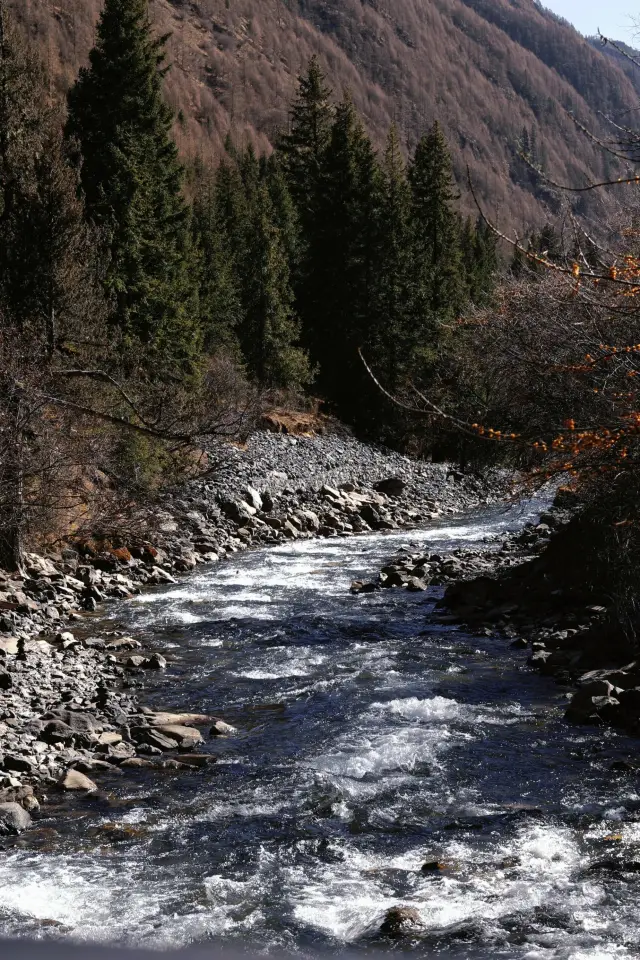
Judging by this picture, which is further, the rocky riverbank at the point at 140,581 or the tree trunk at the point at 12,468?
the tree trunk at the point at 12,468

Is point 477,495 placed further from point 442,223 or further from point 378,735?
point 378,735

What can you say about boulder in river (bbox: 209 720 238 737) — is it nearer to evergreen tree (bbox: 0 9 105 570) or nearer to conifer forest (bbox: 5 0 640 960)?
conifer forest (bbox: 5 0 640 960)

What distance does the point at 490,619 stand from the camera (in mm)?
13539

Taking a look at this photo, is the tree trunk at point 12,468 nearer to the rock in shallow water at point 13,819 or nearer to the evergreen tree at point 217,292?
the rock in shallow water at point 13,819

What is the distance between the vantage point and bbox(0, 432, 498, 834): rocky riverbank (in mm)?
8320

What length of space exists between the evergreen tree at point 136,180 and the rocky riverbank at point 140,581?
13.9 feet

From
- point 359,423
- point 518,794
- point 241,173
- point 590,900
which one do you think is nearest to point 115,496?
point 518,794

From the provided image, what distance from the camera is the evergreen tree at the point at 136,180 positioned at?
24953mm

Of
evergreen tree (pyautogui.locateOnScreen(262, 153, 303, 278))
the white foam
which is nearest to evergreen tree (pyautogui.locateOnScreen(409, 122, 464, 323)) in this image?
evergreen tree (pyautogui.locateOnScreen(262, 153, 303, 278))

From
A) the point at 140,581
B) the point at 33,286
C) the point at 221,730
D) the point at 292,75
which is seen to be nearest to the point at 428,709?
the point at 221,730

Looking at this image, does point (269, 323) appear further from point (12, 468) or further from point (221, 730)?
A: point (221, 730)

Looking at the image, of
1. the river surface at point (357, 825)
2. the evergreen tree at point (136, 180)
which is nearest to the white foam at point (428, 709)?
the river surface at point (357, 825)

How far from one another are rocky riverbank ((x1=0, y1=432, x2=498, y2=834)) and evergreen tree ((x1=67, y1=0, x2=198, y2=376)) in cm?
424

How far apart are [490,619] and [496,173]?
176713 millimetres
